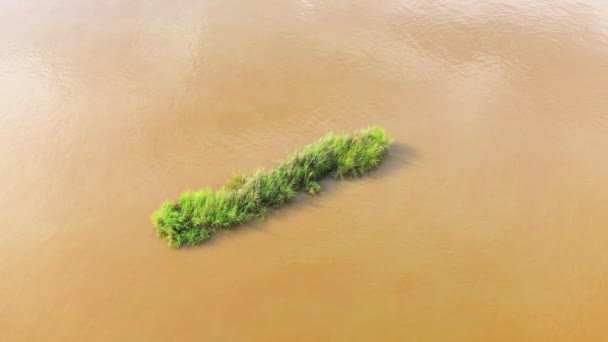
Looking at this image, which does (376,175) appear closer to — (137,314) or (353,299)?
(353,299)

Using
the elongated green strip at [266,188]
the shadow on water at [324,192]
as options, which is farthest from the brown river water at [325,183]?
the elongated green strip at [266,188]

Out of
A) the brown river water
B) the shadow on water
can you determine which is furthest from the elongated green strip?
the brown river water

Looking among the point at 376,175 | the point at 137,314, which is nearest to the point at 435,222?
the point at 376,175

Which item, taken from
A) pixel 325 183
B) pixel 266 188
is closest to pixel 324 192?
pixel 325 183

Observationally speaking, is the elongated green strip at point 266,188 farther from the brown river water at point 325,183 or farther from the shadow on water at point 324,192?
the brown river water at point 325,183

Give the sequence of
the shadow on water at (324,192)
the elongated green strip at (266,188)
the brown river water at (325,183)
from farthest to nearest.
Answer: the shadow on water at (324,192)
the elongated green strip at (266,188)
the brown river water at (325,183)
